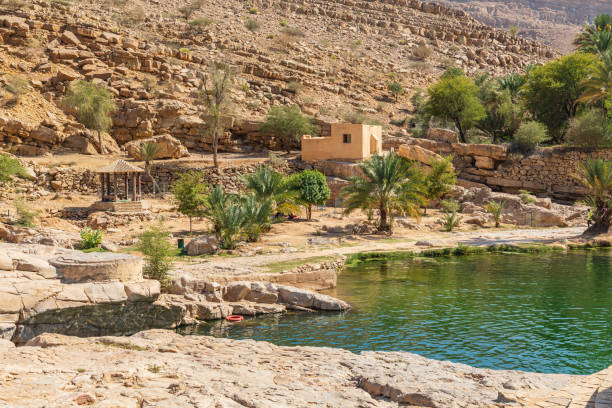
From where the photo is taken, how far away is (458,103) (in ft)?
136

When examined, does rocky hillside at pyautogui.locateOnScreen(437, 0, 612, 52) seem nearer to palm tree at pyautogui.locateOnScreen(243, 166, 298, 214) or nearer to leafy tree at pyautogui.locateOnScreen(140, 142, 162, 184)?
leafy tree at pyautogui.locateOnScreen(140, 142, 162, 184)

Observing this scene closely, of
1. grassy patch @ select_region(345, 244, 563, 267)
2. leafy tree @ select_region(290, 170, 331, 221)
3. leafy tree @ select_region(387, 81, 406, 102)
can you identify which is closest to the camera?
grassy patch @ select_region(345, 244, 563, 267)

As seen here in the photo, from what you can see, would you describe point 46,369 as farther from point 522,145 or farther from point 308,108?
point 308,108

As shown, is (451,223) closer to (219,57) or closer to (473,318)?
(473,318)

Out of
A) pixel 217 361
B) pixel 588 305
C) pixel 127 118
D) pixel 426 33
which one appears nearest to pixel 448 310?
pixel 588 305

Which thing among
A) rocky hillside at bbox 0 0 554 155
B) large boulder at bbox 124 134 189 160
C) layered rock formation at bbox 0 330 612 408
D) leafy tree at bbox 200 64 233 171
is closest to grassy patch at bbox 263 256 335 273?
layered rock formation at bbox 0 330 612 408

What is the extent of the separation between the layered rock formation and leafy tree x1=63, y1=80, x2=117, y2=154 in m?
28.4

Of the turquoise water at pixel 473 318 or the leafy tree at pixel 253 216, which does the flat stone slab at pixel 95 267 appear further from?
the leafy tree at pixel 253 216

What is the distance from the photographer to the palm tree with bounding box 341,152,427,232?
85.8ft

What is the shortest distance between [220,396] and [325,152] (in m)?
31.5

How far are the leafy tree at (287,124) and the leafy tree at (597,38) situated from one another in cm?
2216

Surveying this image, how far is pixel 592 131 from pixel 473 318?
1083 inches

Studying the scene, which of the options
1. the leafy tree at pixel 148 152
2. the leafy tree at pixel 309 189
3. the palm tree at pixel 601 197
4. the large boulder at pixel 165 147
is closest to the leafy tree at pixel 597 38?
the palm tree at pixel 601 197

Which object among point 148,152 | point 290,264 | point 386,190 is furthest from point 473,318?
point 148,152
